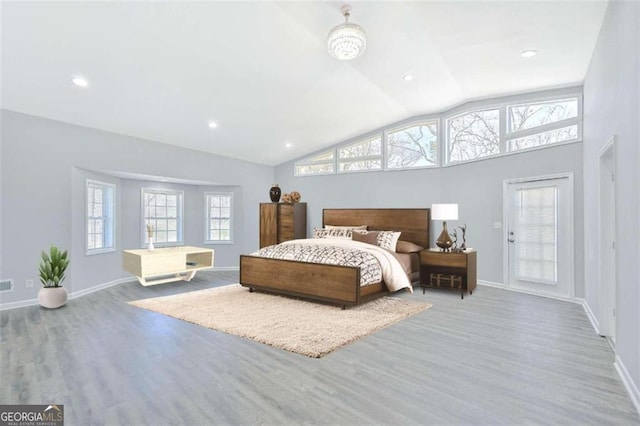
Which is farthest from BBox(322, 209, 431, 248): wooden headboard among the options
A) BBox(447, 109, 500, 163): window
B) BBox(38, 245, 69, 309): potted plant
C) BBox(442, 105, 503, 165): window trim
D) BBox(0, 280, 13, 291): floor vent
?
BBox(0, 280, 13, 291): floor vent

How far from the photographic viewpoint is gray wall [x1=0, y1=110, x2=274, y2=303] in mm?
4305

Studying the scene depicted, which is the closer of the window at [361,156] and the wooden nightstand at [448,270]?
the wooden nightstand at [448,270]

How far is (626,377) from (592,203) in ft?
7.08

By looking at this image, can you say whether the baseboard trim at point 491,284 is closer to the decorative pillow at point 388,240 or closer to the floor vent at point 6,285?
the decorative pillow at point 388,240

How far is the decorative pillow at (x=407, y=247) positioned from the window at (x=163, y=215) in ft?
15.0

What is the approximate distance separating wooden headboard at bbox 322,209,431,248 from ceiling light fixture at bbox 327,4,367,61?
142 inches

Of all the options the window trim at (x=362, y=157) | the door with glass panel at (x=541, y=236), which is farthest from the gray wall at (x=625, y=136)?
the window trim at (x=362, y=157)

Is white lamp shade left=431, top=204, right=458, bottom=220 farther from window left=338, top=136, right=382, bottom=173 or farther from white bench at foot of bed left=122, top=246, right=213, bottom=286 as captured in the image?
white bench at foot of bed left=122, top=246, right=213, bottom=286

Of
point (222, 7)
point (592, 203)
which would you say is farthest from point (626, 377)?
point (222, 7)

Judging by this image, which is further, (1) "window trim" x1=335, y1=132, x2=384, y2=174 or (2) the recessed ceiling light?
(1) "window trim" x1=335, y1=132, x2=384, y2=174

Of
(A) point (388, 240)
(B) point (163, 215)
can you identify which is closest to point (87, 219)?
(B) point (163, 215)

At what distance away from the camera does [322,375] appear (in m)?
2.50

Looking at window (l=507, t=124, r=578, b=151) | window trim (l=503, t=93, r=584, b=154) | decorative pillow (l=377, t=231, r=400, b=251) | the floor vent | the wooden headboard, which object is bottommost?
the floor vent

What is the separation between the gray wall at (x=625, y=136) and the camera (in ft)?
7.17
